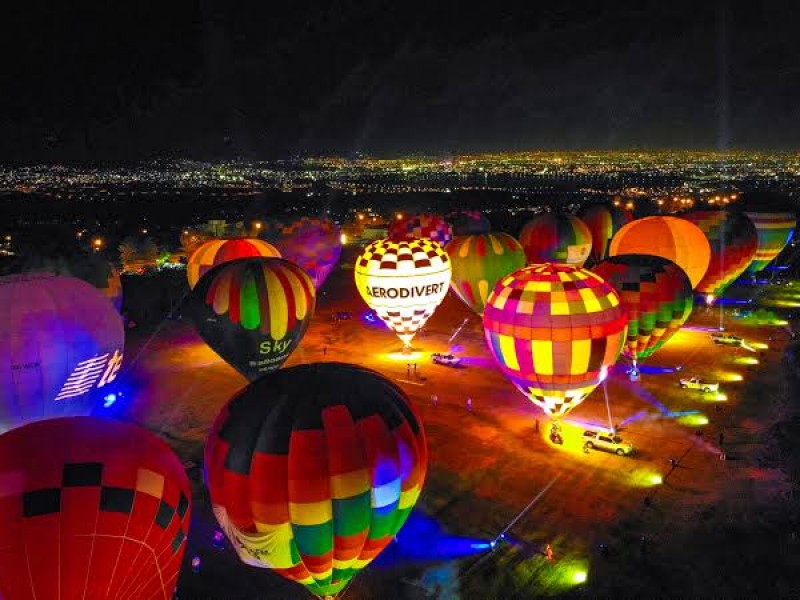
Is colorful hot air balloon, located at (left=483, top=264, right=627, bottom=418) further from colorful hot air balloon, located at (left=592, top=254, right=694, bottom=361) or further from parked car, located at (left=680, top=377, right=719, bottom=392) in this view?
parked car, located at (left=680, top=377, right=719, bottom=392)

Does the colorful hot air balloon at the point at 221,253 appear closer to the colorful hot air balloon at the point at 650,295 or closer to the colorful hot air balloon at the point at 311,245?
the colorful hot air balloon at the point at 311,245

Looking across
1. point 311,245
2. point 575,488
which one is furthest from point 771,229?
point 575,488

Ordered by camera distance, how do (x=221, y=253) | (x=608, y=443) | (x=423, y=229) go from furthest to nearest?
(x=423, y=229) → (x=221, y=253) → (x=608, y=443)

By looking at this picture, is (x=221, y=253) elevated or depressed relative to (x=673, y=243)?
elevated

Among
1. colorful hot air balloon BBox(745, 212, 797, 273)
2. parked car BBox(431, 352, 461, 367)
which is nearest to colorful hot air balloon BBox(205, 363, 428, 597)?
parked car BBox(431, 352, 461, 367)

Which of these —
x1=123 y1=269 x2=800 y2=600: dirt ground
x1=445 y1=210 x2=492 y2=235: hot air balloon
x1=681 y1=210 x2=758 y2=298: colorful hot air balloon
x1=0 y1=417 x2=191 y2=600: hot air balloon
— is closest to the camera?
x1=0 y1=417 x2=191 y2=600: hot air balloon

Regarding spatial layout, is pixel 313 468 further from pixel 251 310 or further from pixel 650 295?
pixel 650 295

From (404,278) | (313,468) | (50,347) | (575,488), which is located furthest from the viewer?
(404,278)
